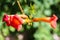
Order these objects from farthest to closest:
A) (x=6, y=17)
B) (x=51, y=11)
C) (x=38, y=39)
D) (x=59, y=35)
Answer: (x=59, y=35) → (x=51, y=11) → (x=38, y=39) → (x=6, y=17)

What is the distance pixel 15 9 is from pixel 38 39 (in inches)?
18.2

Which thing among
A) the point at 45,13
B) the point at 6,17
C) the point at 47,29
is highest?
the point at 6,17

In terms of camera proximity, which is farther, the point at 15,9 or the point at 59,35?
the point at 59,35

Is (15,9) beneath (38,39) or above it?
above

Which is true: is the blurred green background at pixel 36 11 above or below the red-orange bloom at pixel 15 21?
below

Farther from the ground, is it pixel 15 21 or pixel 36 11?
pixel 15 21

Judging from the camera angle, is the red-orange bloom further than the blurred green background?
No

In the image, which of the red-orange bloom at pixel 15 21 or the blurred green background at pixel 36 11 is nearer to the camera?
the red-orange bloom at pixel 15 21

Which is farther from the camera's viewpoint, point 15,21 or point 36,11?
point 36,11

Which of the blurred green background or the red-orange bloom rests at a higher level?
the red-orange bloom

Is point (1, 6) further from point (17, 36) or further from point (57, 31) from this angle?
point (57, 31)

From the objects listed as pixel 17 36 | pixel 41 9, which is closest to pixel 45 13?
pixel 41 9

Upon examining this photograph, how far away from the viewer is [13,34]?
309 cm

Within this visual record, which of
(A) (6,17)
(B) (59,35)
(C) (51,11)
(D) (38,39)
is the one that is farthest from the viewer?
(B) (59,35)
